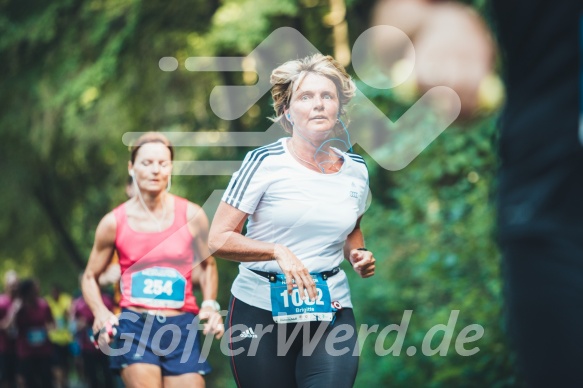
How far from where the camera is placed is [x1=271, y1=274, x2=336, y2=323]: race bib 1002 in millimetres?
4598

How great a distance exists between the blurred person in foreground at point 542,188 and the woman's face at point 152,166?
4.03 meters

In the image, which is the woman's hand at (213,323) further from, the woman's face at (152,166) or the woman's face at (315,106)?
the woman's face at (315,106)

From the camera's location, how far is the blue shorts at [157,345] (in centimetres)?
597

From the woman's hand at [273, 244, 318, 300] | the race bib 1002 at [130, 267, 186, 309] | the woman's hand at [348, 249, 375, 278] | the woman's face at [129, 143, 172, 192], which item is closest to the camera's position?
the woman's hand at [273, 244, 318, 300]

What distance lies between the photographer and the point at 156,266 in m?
6.18

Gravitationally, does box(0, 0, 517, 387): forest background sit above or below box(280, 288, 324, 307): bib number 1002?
above

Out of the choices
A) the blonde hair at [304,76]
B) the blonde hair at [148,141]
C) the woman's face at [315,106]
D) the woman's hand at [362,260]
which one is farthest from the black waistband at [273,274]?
the blonde hair at [148,141]

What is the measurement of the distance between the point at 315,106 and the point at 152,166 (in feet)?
6.38

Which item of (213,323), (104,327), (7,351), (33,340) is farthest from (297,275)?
(7,351)

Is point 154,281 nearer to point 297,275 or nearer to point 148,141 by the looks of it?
point 148,141

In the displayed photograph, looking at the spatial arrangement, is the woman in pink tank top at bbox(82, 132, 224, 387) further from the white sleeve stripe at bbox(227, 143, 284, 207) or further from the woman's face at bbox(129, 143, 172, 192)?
the white sleeve stripe at bbox(227, 143, 284, 207)

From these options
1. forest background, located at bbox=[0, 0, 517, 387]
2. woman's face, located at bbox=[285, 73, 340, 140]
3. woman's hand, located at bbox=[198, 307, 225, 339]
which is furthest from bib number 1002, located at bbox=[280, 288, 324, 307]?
forest background, located at bbox=[0, 0, 517, 387]

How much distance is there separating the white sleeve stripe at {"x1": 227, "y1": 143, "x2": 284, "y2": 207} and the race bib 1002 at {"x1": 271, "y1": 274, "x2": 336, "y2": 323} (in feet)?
1.43

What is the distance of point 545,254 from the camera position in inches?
95.7
